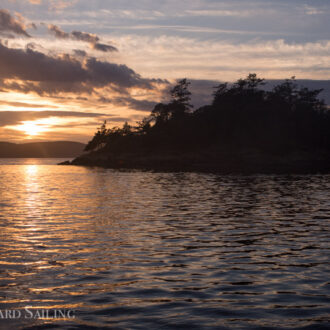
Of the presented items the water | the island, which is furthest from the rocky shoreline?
the water

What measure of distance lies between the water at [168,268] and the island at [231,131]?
125368 millimetres

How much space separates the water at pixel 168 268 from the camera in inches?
412

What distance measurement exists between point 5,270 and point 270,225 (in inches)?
601

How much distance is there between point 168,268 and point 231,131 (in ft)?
529

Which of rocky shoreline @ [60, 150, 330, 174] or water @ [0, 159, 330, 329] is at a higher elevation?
water @ [0, 159, 330, 329]

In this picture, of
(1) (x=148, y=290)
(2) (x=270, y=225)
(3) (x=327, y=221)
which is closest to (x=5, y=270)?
(1) (x=148, y=290)

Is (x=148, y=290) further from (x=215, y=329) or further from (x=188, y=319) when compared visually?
(x=215, y=329)

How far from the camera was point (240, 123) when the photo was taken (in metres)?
174

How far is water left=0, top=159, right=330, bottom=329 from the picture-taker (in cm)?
1045

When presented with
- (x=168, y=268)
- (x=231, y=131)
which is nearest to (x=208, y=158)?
(x=231, y=131)

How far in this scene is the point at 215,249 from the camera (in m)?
17.9

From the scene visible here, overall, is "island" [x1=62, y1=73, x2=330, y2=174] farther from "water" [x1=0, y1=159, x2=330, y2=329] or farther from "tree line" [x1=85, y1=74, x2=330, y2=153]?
A: "water" [x1=0, y1=159, x2=330, y2=329]

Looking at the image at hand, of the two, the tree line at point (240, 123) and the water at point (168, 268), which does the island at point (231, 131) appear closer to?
the tree line at point (240, 123)

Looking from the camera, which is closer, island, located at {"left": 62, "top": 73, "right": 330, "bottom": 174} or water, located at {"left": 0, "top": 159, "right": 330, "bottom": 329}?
water, located at {"left": 0, "top": 159, "right": 330, "bottom": 329}
